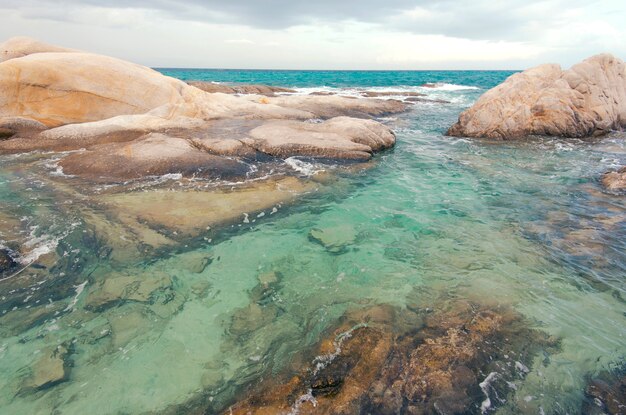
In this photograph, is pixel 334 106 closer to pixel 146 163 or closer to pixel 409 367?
pixel 146 163

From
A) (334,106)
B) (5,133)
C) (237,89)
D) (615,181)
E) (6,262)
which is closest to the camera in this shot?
(6,262)

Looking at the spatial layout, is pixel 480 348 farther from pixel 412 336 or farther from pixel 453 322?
pixel 412 336

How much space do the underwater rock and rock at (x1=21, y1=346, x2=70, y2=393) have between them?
8.69 feet

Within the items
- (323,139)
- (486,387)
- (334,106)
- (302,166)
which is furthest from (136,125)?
(486,387)

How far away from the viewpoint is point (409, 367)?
509 centimetres

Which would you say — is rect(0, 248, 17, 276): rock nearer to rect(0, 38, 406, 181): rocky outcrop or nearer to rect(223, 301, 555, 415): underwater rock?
rect(0, 38, 406, 181): rocky outcrop

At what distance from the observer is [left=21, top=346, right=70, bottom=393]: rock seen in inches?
195

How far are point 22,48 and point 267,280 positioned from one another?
2378 centimetres

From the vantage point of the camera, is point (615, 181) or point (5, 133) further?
point (5, 133)

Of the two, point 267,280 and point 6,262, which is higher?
point 6,262

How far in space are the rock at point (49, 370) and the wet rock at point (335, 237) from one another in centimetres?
557

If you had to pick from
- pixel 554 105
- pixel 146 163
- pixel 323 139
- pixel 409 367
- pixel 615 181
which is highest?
pixel 554 105

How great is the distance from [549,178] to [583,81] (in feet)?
38.2

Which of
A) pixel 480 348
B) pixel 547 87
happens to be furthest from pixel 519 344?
pixel 547 87
